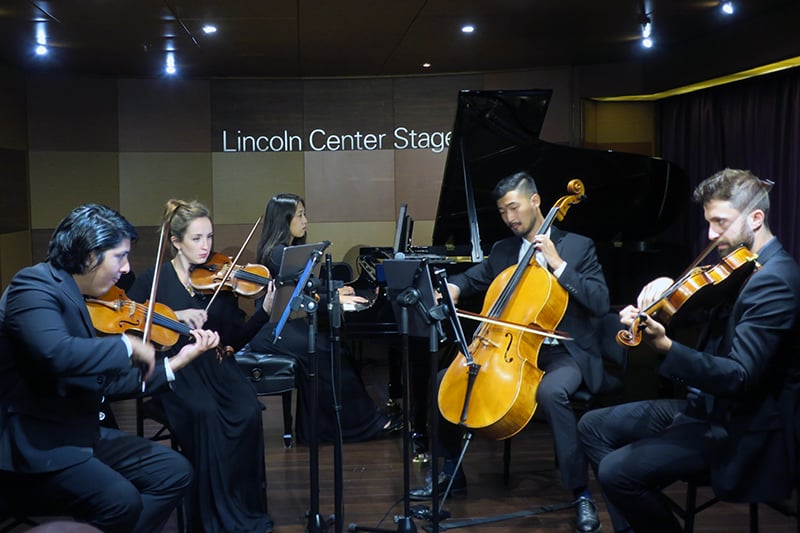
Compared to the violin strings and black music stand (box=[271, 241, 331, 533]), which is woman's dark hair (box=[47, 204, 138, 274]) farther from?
black music stand (box=[271, 241, 331, 533])

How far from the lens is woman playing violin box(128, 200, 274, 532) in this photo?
3.08 metres

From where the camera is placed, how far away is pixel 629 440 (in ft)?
9.23

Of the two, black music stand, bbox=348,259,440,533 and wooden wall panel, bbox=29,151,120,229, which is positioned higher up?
wooden wall panel, bbox=29,151,120,229

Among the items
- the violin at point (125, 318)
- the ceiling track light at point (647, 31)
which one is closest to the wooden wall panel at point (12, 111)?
the violin at point (125, 318)

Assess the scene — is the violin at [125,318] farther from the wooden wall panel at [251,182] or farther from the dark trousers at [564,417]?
the wooden wall panel at [251,182]

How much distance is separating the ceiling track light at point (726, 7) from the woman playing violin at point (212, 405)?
371cm

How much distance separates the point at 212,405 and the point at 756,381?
1.92 m

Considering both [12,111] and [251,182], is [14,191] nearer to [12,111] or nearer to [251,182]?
[12,111]

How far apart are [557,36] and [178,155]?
3.75m

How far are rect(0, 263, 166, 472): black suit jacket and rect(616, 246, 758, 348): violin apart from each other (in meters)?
1.43

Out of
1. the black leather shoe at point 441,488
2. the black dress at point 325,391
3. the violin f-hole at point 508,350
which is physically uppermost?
the violin f-hole at point 508,350

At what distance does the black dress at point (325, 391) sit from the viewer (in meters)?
4.39

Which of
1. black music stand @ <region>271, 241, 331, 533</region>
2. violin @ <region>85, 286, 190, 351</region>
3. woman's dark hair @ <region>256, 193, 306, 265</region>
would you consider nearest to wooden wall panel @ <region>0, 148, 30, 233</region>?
woman's dark hair @ <region>256, 193, 306, 265</region>

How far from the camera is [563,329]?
3.44 metres
